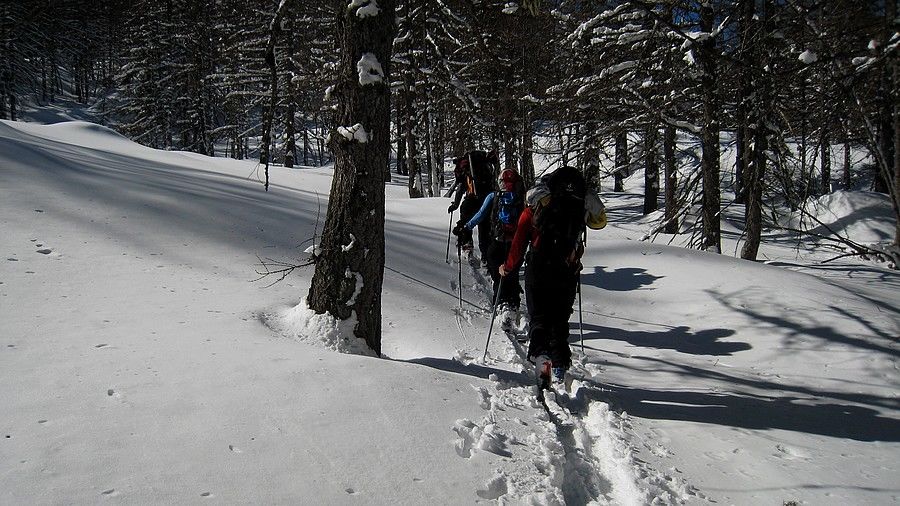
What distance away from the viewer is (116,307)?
14.0 feet

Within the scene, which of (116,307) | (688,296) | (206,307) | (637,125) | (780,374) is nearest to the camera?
(116,307)

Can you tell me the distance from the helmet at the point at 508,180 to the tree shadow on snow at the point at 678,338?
200cm

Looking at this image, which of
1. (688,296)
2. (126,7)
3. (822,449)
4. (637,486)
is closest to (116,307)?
(637,486)

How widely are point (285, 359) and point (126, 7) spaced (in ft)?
122

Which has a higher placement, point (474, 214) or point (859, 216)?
point (474, 214)

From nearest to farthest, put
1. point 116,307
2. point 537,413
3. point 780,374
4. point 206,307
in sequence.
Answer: point 537,413 → point 116,307 → point 206,307 → point 780,374

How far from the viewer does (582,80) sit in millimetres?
13867

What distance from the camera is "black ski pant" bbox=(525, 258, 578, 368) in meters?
4.54

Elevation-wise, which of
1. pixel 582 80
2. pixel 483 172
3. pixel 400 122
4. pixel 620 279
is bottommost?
pixel 620 279

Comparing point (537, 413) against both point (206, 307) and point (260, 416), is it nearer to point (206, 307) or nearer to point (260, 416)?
point (260, 416)

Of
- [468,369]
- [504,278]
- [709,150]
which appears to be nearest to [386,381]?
[468,369]

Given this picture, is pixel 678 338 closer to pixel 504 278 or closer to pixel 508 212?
pixel 504 278

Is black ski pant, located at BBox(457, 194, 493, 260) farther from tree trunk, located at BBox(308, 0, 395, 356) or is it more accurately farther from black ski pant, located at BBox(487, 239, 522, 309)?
tree trunk, located at BBox(308, 0, 395, 356)

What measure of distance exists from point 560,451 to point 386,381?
1.21 m
